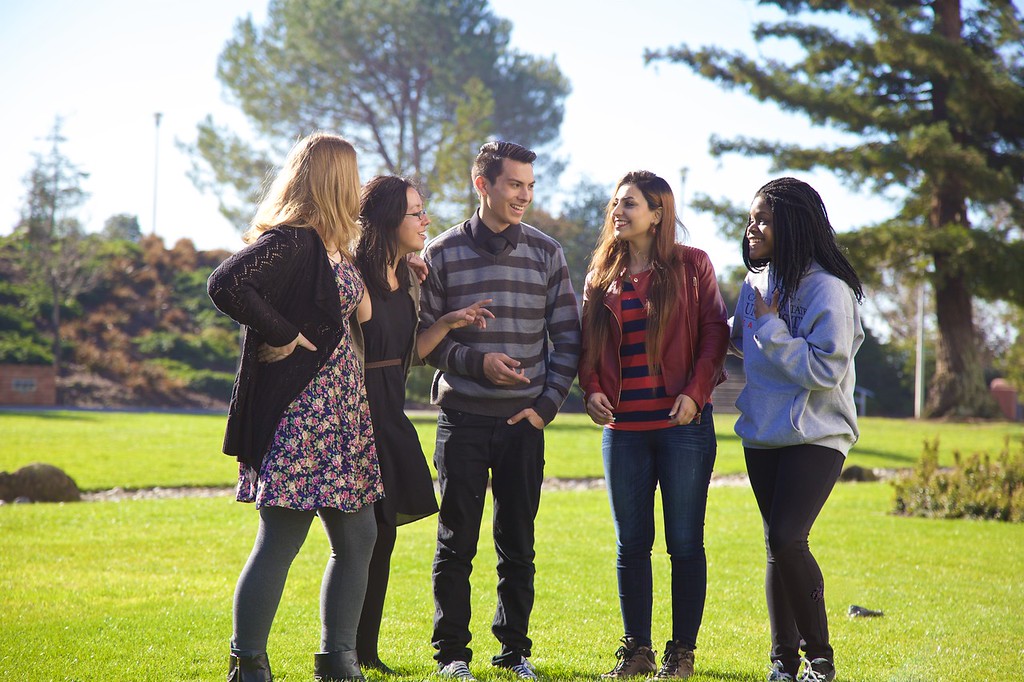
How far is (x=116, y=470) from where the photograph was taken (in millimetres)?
12648

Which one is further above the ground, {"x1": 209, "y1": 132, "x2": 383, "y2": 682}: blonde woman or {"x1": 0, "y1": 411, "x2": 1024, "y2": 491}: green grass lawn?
{"x1": 209, "y1": 132, "x2": 383, "y2": 682}: blonde woman

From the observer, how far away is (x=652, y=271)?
12.7 ft

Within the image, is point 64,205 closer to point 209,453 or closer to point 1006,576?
point 209,453

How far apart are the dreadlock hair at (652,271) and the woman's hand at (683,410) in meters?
0.19

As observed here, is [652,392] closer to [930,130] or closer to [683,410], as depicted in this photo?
[683,410]

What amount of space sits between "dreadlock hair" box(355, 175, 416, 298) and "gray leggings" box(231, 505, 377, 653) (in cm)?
86

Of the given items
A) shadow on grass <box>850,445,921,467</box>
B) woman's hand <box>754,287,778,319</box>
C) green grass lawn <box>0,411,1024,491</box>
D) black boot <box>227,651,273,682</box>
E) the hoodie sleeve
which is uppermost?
woman's hand <box>754,287,778,319</box>

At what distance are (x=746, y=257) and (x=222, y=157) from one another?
3041cm

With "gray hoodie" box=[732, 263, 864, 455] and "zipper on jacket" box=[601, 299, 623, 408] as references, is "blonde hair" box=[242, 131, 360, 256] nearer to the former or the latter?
"zipper on jacket" box=[601, 299, 623, 408]

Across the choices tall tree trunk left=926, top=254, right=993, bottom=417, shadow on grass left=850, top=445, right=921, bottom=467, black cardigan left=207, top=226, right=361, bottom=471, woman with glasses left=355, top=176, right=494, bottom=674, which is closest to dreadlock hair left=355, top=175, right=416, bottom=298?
woman with glasses left=355, top=176, right=494, bottom=674

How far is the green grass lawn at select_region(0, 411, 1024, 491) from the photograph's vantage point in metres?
12.7

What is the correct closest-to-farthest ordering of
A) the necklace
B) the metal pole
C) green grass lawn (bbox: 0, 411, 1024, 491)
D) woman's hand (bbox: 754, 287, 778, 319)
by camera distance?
1. woman's hand (bbox: 754, 287, 778, 319)
2. the necklace
3. green grass lawn (bbox: 0, 411, 1024, 491)
4. the metal pole

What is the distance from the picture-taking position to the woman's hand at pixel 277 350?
310cm

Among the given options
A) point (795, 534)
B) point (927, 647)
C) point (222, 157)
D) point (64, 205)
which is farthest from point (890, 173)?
point (64, 205)
